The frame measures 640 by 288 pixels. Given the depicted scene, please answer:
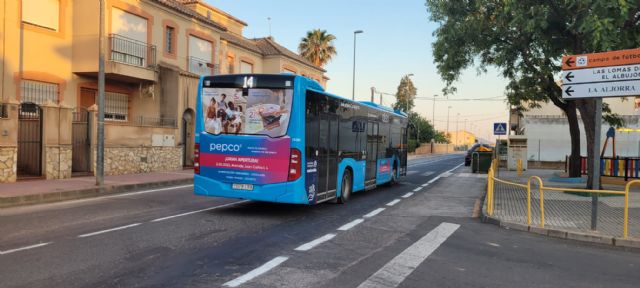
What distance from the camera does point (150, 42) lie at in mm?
22281

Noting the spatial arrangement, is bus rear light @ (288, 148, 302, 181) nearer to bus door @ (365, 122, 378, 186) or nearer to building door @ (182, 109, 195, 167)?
bus door @ (365, 122, 378, 186)

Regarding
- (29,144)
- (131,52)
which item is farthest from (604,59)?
(131,52)

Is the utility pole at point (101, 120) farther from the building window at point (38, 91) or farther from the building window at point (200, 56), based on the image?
the building window at point (200, 56)

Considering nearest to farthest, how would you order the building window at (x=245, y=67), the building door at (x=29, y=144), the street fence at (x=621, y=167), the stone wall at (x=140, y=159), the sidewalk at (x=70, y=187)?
the sidewalk at (x=70, y=187) < the building door at (x=29, y=144) < the stone wall at (x=140, y=159) < the street fence at (x=621, y=167) < the building window at (x=245, y=67)

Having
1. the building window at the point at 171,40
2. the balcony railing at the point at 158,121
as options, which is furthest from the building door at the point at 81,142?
the building window at the point at 171,40

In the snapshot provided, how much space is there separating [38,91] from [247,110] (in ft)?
40.0

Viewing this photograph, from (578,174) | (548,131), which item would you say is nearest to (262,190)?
(578,174)

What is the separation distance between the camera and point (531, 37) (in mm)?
16859

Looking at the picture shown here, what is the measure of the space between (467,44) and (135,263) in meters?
15.4

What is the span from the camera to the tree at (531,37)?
12.6 m

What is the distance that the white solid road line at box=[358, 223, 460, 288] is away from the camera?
5.48 meters

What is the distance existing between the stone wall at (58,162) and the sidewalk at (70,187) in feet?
1.37

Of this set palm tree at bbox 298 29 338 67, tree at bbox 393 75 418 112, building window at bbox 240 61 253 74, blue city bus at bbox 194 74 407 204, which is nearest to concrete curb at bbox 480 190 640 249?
blue city bus at bbox 194 74 407 204

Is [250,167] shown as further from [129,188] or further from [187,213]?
[129,188]
